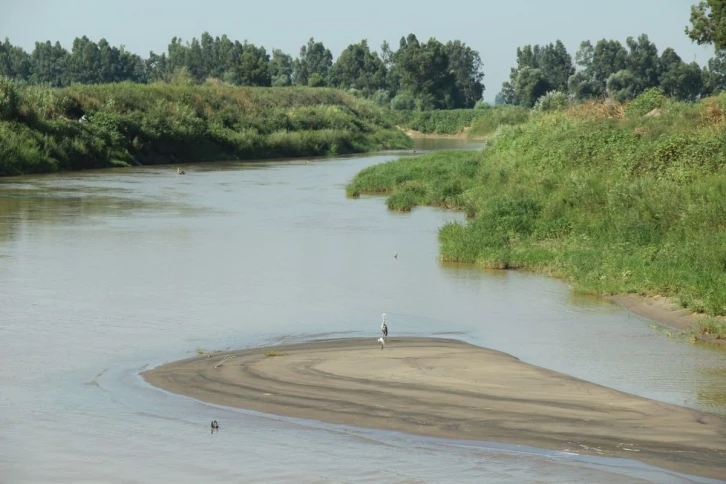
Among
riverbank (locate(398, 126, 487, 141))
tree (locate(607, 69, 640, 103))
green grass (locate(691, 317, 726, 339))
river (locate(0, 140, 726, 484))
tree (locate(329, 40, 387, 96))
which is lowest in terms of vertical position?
river (locate(0, 140, 726, 484))

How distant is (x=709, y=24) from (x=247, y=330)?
33.6m

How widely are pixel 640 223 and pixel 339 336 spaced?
7.03 metres

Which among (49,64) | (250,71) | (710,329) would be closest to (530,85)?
(250,71)

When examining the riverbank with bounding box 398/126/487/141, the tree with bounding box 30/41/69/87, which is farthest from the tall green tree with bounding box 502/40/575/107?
the tree with bounding box 30/41/69/87

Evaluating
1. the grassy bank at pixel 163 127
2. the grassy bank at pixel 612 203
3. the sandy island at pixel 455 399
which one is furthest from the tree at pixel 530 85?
the sandy island at pixel 455 399

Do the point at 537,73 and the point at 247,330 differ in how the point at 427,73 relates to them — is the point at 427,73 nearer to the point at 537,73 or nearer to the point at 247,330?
the point at 537,73

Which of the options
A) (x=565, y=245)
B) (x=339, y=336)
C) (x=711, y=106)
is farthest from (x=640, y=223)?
(x=711, y=106)

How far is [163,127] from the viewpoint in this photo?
5434cm

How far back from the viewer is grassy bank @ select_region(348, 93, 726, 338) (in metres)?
16.7

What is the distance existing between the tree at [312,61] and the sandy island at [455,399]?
459 ft

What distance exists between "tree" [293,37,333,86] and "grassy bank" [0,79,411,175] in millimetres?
70711

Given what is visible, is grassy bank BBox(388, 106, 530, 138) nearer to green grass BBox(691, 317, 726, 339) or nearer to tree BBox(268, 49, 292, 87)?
tree BBox(268, 49, 292, 87)

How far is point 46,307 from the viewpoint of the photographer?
1614 cm

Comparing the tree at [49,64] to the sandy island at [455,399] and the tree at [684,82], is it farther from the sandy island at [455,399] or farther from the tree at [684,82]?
the sandy island at [455,399]
